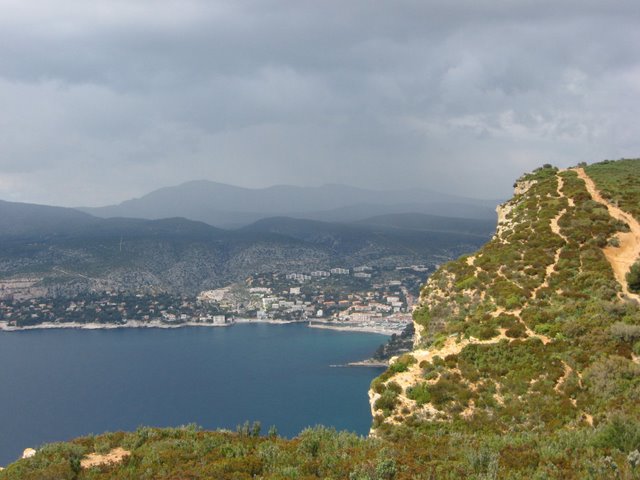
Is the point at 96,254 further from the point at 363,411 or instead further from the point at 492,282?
the point at 492,282

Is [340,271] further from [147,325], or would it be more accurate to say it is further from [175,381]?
[175,381]

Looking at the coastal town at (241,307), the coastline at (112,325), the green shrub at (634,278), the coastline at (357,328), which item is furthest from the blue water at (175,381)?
the green shrub at (634,278)

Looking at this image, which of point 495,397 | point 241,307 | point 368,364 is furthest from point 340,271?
point 495,397

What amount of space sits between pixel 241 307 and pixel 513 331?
135 m

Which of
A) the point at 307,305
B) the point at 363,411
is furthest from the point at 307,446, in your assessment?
the point at 307,305

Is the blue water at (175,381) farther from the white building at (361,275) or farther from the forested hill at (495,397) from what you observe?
the white building at (361,275)

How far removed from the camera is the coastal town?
425 feet

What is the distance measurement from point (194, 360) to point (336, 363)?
29011 millimetres

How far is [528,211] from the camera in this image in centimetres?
2925

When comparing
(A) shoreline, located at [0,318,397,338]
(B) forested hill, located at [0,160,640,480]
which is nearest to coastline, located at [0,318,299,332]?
(A) shoreline, located at [0,318,397,338]

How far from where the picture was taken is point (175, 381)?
86375 millimetres

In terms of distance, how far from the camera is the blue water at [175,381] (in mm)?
67125

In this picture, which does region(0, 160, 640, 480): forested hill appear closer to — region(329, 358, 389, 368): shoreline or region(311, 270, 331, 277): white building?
region(329, 358, 389, 368): shoreline

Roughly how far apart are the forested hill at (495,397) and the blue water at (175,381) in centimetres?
4687
